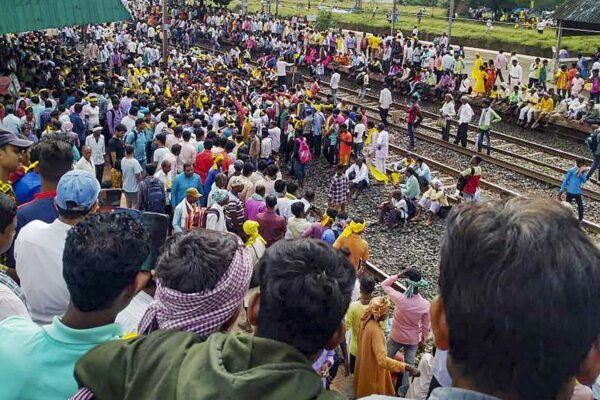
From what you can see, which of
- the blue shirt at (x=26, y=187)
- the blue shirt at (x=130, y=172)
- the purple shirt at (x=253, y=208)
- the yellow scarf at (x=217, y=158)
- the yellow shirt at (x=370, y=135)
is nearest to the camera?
Result: the blue shirt at (x=26, y=187)

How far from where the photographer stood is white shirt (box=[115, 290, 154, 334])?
274 cm

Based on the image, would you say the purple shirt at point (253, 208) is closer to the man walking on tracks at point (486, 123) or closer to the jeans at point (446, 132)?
the man walking on tracks at point (486, 123)

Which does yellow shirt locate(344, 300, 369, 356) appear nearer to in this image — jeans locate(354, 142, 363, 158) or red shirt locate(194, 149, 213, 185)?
red shirt locate(194, 149, 213, 185)

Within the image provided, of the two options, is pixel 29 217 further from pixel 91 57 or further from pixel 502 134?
pixel 91 57

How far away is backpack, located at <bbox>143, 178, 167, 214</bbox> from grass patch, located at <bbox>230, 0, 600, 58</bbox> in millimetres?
25228

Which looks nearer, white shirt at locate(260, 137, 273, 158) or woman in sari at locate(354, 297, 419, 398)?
woman in sari at locate(354, 297, 419, 398)

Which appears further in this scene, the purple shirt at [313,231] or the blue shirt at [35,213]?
the purple shirt at [313,231]

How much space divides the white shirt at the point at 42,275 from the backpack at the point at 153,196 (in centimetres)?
517

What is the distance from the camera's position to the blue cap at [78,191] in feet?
11.1

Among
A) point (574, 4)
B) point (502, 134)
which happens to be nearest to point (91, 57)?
point (502, 134)

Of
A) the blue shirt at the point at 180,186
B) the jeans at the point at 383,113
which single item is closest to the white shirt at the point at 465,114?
the jeans at the point at 383,113

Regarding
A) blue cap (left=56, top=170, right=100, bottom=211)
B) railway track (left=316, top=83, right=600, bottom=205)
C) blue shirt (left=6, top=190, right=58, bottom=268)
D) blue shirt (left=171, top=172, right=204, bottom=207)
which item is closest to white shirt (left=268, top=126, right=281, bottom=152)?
blue shirt (left=171, top=172, right=204, bottom=207)

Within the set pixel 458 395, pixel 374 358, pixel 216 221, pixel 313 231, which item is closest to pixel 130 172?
pixel 216 221

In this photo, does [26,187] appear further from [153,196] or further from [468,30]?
[468,30]
